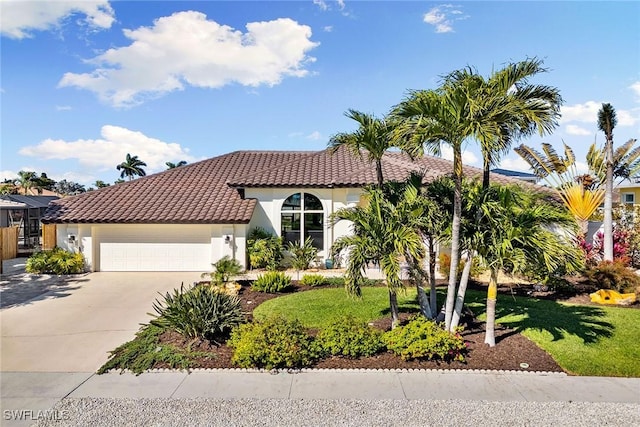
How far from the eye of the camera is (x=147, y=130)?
22.5 meters

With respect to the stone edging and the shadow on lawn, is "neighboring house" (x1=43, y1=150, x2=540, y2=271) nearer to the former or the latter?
the shadow on lawn

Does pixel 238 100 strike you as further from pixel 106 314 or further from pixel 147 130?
pixel 106 314

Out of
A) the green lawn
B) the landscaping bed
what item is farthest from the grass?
the landscaping bed

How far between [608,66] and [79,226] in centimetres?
2239

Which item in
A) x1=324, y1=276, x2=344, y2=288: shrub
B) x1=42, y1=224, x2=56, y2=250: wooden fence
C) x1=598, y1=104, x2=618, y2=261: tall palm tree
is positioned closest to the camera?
x1=324, y1=276, x2=344, y2=288: shrub

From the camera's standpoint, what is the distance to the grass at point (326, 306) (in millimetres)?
9664

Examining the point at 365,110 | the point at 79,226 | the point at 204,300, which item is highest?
the point at 365,110

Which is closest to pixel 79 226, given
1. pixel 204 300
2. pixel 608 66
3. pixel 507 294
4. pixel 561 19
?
pixel 204 300

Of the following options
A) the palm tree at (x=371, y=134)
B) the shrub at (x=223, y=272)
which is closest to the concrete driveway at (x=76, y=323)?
the shrub at (x=223, y=272)

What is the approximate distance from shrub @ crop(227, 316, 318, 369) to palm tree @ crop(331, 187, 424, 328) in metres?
1.46

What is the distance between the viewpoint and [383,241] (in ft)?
24.2

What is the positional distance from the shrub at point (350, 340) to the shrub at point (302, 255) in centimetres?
889

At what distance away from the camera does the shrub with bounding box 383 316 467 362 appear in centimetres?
676

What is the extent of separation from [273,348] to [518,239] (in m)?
5.11
